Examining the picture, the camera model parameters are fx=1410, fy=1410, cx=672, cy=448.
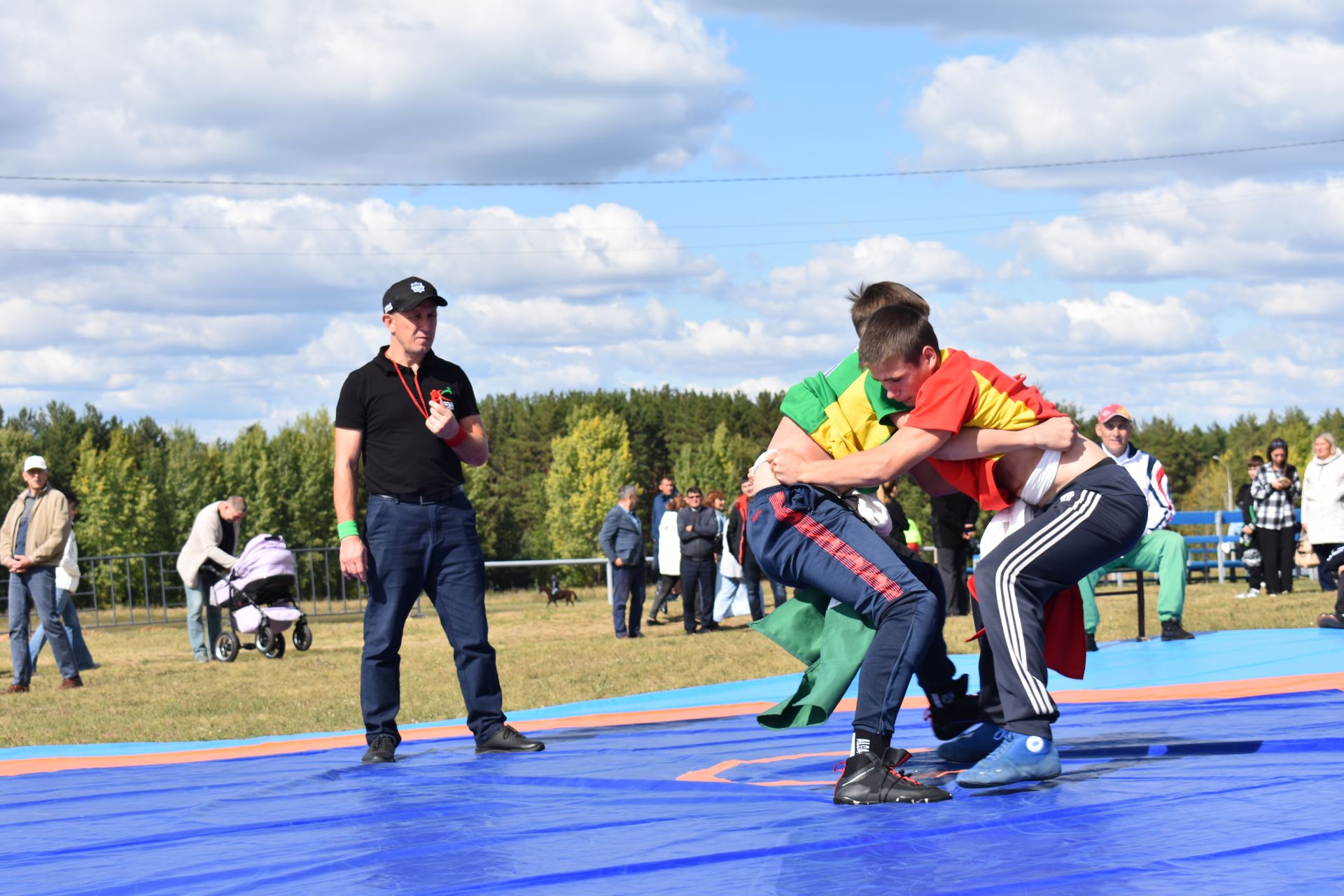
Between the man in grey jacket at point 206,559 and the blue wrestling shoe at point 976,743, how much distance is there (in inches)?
418

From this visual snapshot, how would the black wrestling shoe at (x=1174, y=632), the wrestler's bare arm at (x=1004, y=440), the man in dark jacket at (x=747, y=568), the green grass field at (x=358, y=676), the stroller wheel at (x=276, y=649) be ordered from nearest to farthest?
the wrestler's bare arm at (x=1004, y=440) < the green grass field at (x=358, y=676) < the black wrestling shoe at (x=1174, y=632) < the man in dark jacket at (x=747, y=568) < the stroller wheel at (x=276, y=649)

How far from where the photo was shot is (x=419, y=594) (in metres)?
5.19

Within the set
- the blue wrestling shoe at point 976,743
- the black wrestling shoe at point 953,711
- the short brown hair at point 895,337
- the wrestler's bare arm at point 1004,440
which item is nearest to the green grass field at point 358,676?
the black wrestling shoe at point 953,711

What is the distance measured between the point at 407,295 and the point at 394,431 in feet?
1.68

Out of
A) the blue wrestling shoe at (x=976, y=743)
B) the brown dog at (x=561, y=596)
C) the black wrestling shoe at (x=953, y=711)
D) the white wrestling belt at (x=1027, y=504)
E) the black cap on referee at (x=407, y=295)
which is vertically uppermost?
the black cap on referee at (x=407, y=295)

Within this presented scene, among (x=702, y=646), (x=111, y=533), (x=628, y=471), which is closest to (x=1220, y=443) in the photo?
(x=628, y=471)

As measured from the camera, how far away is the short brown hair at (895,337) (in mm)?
3850

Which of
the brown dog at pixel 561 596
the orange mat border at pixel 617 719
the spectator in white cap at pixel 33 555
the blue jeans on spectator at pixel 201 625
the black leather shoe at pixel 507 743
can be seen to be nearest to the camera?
the black leather shoe at pixel 507 743

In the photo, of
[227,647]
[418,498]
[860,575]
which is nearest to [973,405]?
[860,575]

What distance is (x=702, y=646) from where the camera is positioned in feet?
42.8

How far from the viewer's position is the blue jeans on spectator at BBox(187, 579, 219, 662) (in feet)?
45.5

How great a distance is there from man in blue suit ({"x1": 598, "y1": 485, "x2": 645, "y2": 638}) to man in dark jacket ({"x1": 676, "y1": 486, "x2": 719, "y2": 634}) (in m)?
0.47

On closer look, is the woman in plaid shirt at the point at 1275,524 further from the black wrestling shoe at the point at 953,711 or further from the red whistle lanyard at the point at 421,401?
the red whistle lanyard at the point at 421,401

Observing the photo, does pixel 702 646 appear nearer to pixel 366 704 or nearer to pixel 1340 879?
pixel 366 704
